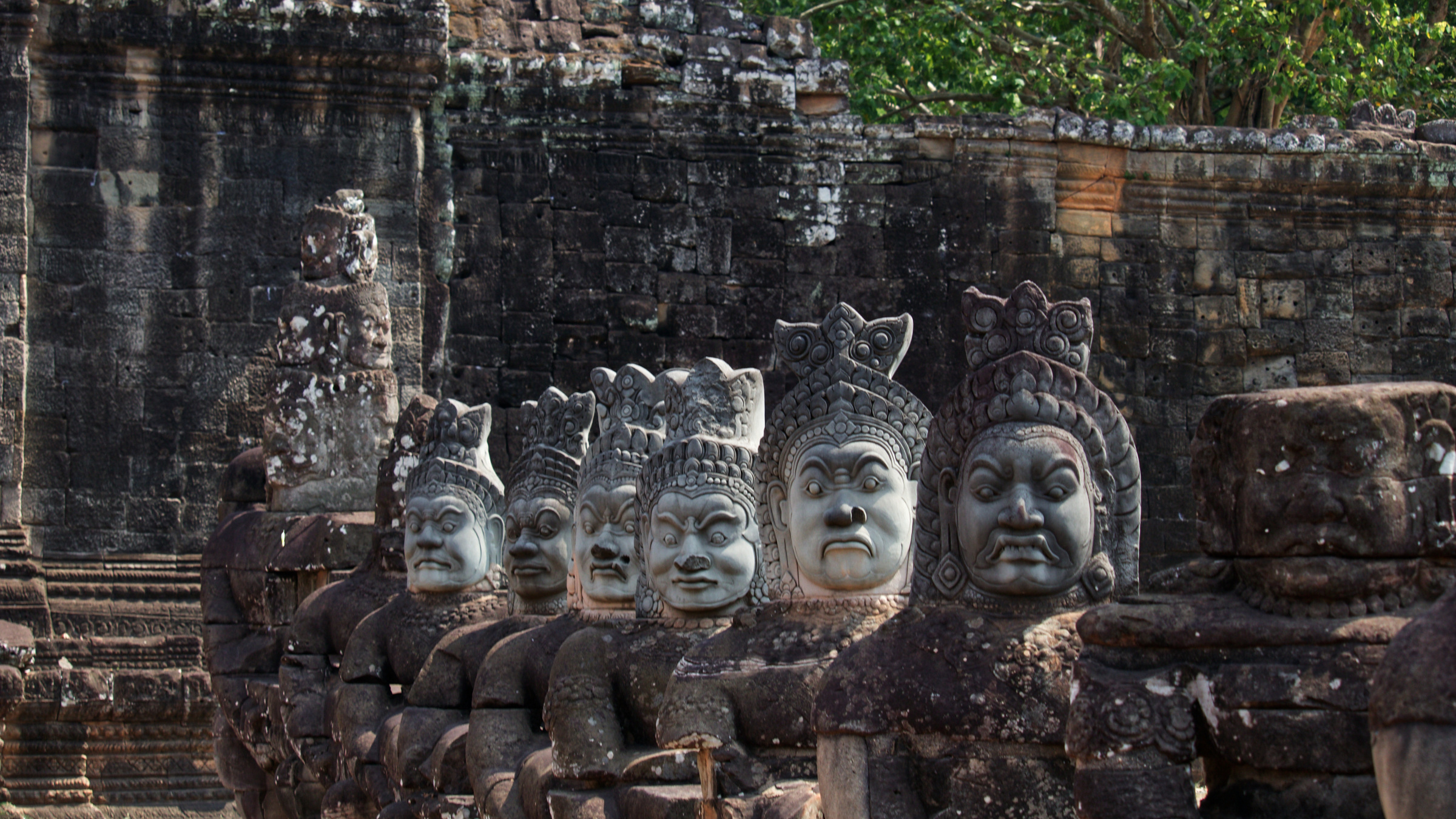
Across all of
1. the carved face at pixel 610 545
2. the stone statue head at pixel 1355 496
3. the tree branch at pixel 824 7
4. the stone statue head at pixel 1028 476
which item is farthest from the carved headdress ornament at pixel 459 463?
the tree branch at pixel 824 7

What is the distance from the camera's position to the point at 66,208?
10.6 meters

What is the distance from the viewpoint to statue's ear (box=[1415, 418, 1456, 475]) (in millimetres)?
2793

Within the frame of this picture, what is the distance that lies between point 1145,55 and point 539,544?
41.8 feet

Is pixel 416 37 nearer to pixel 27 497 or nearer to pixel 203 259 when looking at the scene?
pixel 203 259

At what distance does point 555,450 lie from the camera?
5824 millimetres

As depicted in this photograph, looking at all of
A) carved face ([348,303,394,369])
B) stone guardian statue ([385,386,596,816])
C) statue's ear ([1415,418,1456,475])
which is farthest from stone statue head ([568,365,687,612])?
carved face ([348,303,394,369])

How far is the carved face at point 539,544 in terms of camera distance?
573 centimetres

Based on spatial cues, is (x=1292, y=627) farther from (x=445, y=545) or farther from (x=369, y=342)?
(x=369, y=342)

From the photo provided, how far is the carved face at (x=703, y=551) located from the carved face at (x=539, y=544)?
3.67 feet

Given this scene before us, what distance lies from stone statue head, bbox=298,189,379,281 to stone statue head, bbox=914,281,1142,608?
230 inches

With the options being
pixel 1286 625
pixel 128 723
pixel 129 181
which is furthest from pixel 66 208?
pixel 1286 625

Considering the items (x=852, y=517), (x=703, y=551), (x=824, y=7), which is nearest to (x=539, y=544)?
(x=703, y=551)

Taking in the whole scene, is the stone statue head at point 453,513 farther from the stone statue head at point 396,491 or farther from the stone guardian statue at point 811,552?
the stone guardian statue at point 811,552

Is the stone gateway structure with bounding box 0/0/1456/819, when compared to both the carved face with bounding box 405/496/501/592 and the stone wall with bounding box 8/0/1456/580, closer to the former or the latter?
the stone wall with bounding box 8/0/1456/580
